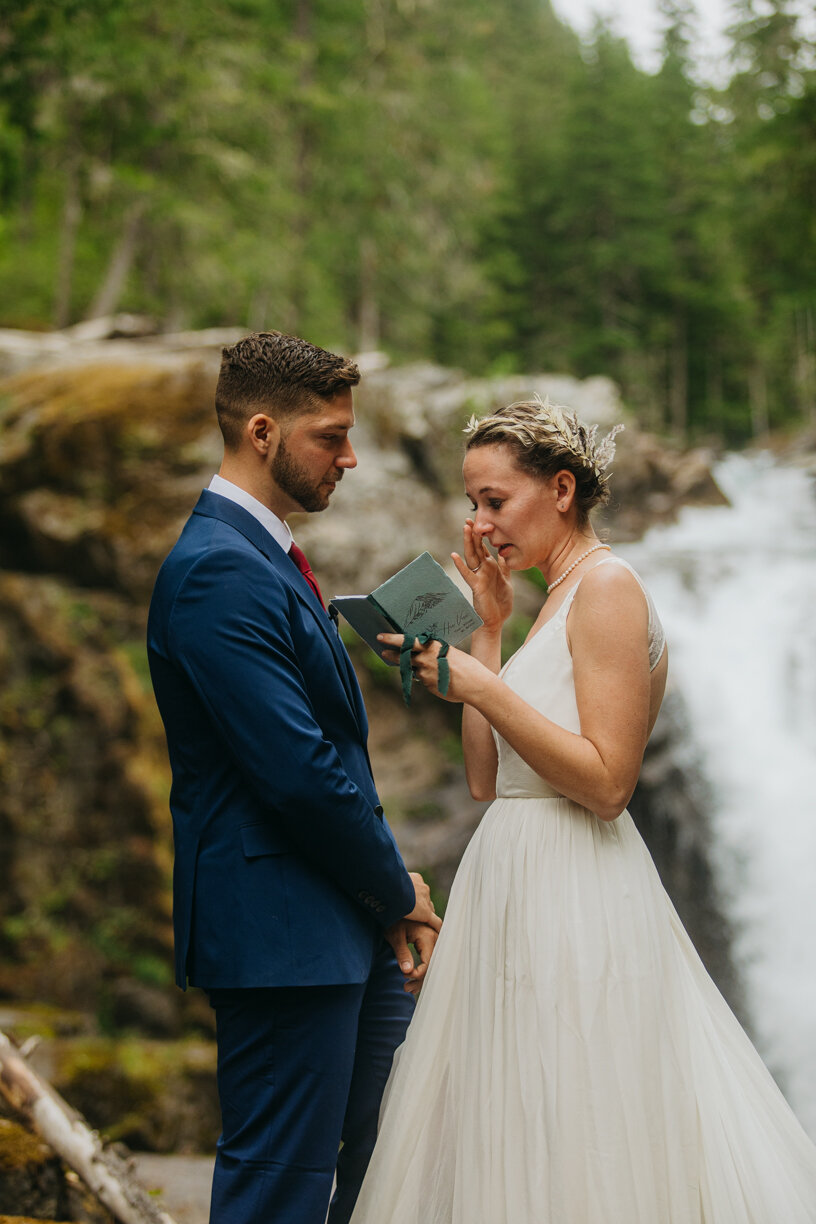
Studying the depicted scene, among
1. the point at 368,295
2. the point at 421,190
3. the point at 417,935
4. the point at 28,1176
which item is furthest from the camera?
the point at 368,295

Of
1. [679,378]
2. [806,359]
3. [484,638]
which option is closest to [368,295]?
[679,378]

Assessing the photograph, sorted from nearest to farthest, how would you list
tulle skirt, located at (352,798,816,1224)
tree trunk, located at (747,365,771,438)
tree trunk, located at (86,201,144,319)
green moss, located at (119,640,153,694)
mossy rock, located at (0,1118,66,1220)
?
tulle skirt, located at (352,798,816,1224) → mossy rock, located at (0,1118,66,1220) → green moss, located at (119,640,153,694) → tree trunk, located at (86,201,144,319) → tree trunk, located at (747,365,771,438)

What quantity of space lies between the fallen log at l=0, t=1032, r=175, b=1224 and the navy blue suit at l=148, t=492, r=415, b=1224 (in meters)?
1.11

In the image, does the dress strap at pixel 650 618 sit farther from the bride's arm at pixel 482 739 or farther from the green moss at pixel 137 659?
the green moss at pixel 137 659

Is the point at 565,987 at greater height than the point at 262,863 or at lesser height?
lesser

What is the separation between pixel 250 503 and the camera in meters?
2.35

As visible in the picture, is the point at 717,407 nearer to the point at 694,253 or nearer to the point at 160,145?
the point at 694,253

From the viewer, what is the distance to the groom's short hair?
231cm

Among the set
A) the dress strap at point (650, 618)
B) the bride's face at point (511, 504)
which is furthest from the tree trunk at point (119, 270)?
the dress strap at point (650, 618)

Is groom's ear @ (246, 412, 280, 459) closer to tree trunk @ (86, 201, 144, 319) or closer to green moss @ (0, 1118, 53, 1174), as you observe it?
green moss @ (0, 1118, 53, 1174)

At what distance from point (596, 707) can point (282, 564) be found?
0.84m

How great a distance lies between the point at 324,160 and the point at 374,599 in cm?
1824

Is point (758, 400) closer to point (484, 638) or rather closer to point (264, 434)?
point (484, 638)

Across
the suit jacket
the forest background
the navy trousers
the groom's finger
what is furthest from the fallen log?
the forest background
